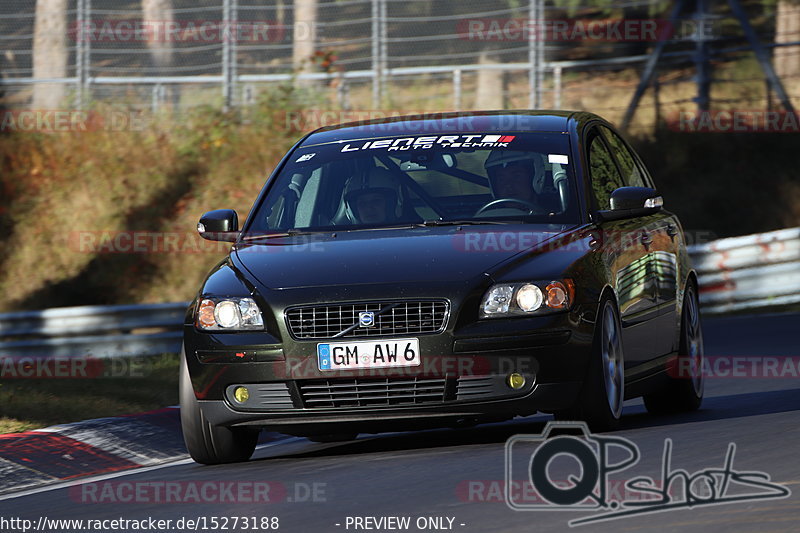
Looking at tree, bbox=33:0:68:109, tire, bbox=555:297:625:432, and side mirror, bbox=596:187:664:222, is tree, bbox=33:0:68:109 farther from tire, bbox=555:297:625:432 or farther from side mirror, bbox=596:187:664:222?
tire, bbox=555:297:625:432

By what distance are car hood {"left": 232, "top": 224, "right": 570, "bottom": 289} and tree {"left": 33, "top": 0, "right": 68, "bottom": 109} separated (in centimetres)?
1698

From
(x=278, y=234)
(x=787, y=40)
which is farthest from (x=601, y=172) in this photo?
(x=787, y=40)

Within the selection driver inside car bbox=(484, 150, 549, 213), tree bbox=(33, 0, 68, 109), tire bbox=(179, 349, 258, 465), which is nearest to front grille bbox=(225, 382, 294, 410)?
tire bbox=(179, 349, 258, 465)

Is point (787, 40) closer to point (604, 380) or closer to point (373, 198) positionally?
point (373, 198)

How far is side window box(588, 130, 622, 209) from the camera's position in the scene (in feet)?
30.7

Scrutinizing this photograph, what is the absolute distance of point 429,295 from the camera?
796cm

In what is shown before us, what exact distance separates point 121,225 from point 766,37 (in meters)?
10.1

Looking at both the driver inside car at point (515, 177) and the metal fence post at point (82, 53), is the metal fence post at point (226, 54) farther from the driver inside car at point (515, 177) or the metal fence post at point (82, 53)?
the driver inside car at point (515, 177)

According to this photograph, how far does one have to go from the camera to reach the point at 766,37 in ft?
82.4

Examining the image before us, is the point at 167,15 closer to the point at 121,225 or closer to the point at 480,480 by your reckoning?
the point at 121,225

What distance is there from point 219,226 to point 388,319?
1855mm

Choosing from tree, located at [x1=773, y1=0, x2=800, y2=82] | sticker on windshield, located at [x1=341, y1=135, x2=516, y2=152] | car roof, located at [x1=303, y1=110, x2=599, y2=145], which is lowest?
sticker on windshield, located at [x1=341, y1=135, x2=516, y2=152]

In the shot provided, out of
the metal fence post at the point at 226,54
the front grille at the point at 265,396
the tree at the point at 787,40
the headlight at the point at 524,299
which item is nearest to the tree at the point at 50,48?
the metal fence post at the point at 226,54

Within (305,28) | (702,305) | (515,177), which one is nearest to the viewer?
(515,177)
